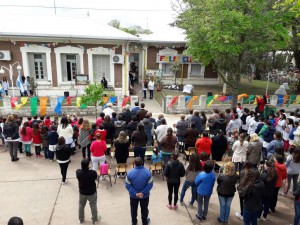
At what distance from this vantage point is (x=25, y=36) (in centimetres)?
1605

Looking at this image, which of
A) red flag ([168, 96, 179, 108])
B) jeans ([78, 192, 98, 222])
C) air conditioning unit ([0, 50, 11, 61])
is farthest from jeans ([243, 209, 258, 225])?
air conditioning unit ([0, 50, 11, 61])

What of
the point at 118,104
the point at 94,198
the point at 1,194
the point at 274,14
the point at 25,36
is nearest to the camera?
the point at 94,198

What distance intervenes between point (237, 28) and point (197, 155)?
332 inches

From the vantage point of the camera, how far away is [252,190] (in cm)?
504

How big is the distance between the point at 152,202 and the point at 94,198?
181 cm

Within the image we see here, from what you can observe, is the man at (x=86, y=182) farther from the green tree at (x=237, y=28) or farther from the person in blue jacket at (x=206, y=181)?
the green tree at (x=237, y=28)

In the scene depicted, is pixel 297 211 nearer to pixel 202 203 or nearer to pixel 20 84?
pixel 202 203

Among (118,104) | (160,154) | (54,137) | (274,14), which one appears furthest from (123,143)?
(274,14)

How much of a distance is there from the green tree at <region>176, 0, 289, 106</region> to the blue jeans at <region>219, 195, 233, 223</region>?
8280 mm

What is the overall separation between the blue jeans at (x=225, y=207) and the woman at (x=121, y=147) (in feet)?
10.3

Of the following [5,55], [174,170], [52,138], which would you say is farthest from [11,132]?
[5,55]

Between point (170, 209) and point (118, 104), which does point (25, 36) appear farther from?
point (170, 209)

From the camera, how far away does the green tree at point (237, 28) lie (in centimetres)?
1229

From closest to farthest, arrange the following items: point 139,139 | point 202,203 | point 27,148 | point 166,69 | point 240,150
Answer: point 202,203, point 240,150, point 139,139, point 27,148, point 166,69
